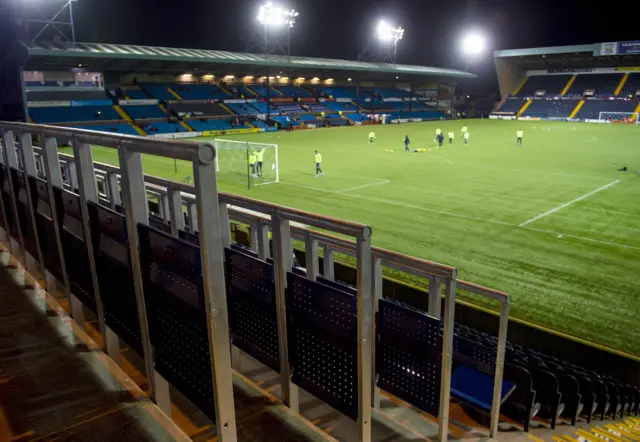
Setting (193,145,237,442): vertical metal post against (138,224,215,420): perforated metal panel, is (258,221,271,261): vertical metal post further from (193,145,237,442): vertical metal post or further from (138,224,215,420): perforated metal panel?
(193,145,237,442): vertical metal post

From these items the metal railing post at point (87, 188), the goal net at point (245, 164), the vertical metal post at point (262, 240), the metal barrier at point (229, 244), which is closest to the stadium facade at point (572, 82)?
the goal net at point (245, 164)

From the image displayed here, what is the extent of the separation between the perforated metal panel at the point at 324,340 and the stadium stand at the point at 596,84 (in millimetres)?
83382

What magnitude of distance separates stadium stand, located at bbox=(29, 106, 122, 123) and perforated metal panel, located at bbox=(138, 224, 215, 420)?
47580mm

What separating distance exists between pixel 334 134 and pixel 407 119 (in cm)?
2410

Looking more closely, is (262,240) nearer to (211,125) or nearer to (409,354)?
(409,354)

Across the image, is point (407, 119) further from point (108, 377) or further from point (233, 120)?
point (108, 377)

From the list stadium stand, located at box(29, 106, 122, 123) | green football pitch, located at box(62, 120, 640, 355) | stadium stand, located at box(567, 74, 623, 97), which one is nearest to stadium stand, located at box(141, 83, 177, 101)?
stadium stand, located at box(29, 106, 122, 123)

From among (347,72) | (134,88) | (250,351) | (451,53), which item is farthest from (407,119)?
(250,351)

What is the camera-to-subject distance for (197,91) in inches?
2344

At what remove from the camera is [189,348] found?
3045mm

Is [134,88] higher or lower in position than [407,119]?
higher

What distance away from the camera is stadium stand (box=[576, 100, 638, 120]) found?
68000 mm

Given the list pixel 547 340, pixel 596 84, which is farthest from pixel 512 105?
pixel 547 340

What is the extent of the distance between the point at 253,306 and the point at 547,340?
6704 millimetres
